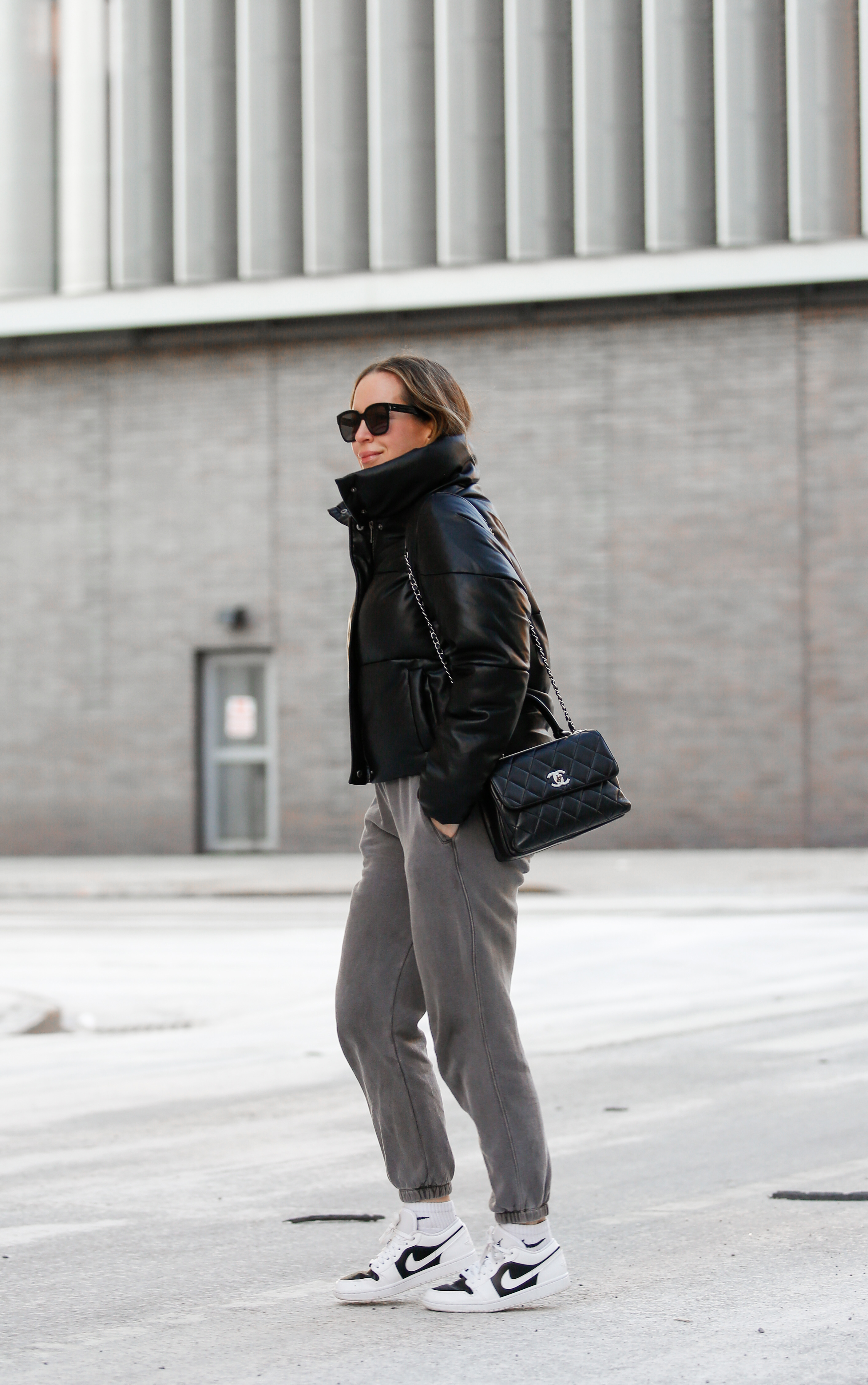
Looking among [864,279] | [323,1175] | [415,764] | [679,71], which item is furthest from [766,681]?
[415,764]

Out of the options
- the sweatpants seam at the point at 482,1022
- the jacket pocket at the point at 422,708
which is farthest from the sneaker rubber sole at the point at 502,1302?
the jacket pocket at the point at 422,708

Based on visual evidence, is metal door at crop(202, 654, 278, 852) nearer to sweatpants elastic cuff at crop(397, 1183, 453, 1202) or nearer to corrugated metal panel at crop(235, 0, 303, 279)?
corrugated metal panel at crop(235, 0, 303, 279)

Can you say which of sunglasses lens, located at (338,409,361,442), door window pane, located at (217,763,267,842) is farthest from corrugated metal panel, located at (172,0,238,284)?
sunglasses lens, located at (338,409,361,442)

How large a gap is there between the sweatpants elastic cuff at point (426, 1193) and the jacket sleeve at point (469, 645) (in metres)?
0.82

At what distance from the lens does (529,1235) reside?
3564mm

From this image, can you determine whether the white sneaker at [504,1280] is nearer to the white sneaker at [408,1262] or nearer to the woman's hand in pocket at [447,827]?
the white sneaker at [408,1262]

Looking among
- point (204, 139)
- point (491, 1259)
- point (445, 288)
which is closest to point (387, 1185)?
point (491, 1259)

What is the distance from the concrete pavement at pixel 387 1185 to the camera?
3400mm

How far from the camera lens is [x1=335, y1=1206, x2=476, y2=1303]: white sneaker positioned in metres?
3.68

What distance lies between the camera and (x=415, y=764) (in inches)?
138

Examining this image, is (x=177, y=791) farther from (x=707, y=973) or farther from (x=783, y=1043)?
(x=783, y=1043)

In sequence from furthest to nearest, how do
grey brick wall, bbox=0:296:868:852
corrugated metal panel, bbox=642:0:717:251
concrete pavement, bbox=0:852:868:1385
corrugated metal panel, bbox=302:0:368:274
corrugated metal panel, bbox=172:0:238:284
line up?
1. corrugated metal panel, bbox=172:0:238:284
2. corrugated metal panel, bbox=302:0:368:274
3. grey brick wall, bbox=0:296:868:852
4. corrugated metal panel, bbox=642:0:717:251
5. concrete pavement, bbox=0:852:868:1385

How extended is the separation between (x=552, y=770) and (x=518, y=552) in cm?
1898

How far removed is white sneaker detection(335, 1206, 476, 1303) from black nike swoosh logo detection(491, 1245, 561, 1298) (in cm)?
13
